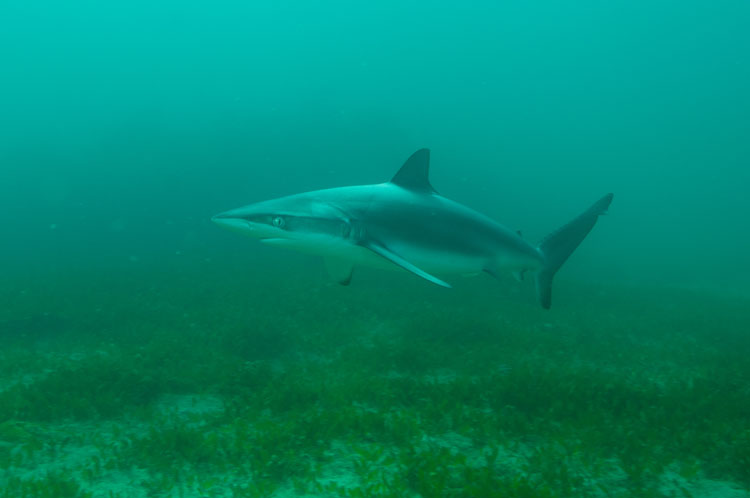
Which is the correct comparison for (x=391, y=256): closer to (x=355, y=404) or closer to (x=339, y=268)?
(x=339, y=268)

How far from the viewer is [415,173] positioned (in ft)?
22.0

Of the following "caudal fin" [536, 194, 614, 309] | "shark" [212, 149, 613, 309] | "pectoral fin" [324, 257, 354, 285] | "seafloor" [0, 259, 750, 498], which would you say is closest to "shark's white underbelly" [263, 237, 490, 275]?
"shark" [212, 149, 613, 309]

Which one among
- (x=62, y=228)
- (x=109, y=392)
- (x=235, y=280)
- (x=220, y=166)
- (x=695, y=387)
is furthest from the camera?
(x=220, y=166)

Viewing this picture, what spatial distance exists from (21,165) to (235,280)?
41454 mm

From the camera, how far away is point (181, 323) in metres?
11.5

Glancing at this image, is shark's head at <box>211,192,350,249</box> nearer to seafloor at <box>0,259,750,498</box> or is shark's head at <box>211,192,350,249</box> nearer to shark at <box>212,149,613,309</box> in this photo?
shark at <box>212,149,613,309</box>

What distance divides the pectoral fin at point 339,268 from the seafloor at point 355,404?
5.39 feet

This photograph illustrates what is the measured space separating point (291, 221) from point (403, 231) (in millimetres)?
1566

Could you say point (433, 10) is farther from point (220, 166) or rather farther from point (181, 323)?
point (181, 323)

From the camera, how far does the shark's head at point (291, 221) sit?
16.5ft

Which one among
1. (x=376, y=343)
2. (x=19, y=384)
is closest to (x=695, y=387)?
(x=376, y=343)

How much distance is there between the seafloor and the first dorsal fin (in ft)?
9.81

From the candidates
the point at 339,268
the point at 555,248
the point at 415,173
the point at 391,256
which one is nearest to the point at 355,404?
the point at 339,268

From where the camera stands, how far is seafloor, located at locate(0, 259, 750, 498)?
4488mm
